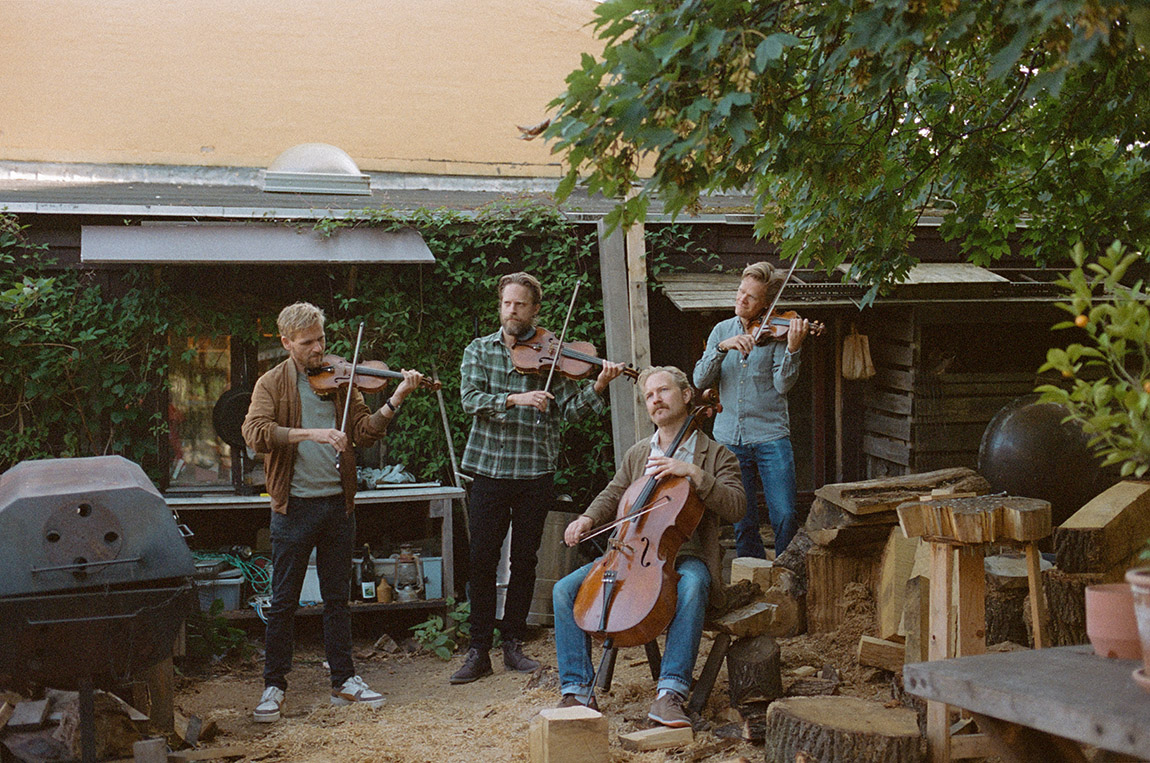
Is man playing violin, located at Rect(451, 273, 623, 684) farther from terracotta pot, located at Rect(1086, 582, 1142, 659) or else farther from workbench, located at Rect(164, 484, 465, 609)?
terracotta pot, located at Rect(1086, 582, 1142, 659)

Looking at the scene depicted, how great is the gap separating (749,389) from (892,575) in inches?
47.6

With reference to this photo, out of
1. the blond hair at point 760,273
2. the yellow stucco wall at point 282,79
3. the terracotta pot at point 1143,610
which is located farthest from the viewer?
the yellow stucco wall at point 282,79

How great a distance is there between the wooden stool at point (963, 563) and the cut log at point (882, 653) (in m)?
0.74

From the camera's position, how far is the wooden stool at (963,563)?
3500 mm

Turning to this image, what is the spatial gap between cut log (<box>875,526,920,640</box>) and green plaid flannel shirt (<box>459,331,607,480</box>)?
64.3 inches

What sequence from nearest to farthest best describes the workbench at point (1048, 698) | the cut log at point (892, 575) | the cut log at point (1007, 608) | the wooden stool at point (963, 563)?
the workbench at point (1048, 698)
the wooden stool at point (963, 563)
the cut log at point (1007, 608)
the cut log at point (892, 575)

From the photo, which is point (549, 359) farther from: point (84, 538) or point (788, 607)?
point (84, 538)

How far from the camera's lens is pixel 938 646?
3.69m

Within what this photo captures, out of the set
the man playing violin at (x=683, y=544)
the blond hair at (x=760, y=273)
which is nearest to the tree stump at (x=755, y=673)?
the man playing violin at (x=683, y=544)

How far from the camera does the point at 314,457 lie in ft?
15.6

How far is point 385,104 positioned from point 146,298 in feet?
18.9

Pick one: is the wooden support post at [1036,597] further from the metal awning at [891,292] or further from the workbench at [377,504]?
the workbench at [377,504]

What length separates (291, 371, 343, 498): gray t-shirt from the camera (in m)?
4.73

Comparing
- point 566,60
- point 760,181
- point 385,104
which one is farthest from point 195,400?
point 566,60
